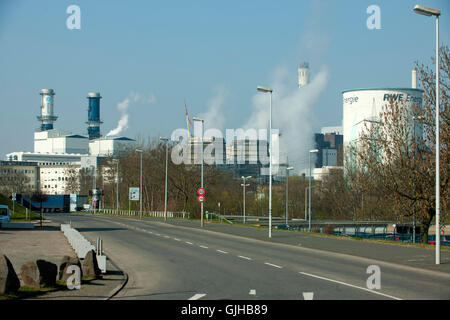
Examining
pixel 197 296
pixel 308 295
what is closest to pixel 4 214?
pixel 197 296

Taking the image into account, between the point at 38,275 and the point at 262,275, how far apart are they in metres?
6.44

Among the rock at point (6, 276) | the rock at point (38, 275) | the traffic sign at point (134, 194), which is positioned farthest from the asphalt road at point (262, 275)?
the traffic sign at point (134, 194)

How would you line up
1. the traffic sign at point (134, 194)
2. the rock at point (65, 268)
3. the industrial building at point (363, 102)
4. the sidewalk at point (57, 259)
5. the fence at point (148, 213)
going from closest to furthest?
the sidewalk at point (57, 259)
the rock at point (65, 268)
the fence at point (148, 213)
the traffic sign at point (134, 194)
the industrial building at point (363, 102)

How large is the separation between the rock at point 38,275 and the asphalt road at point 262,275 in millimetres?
1845

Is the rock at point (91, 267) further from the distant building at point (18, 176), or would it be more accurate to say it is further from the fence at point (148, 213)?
the distant building at point (18, 176)

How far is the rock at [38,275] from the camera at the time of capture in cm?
1375

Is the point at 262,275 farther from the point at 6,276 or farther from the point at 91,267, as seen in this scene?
the point at 6,276

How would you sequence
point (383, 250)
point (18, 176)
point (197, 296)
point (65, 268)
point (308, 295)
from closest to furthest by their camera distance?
point (197, 296)
point (308, 295)
point (65, 268)
point (383, 250)
point (18, 176)

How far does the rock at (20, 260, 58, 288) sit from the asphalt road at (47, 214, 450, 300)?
6.05ft

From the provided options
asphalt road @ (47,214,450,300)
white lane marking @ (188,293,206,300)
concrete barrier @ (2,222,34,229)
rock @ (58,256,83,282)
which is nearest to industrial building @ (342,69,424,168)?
concrete barrier @ (2,222,34,229)

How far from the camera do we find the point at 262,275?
17.1 metres

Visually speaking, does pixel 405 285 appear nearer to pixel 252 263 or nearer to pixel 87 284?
pixel 252 263
